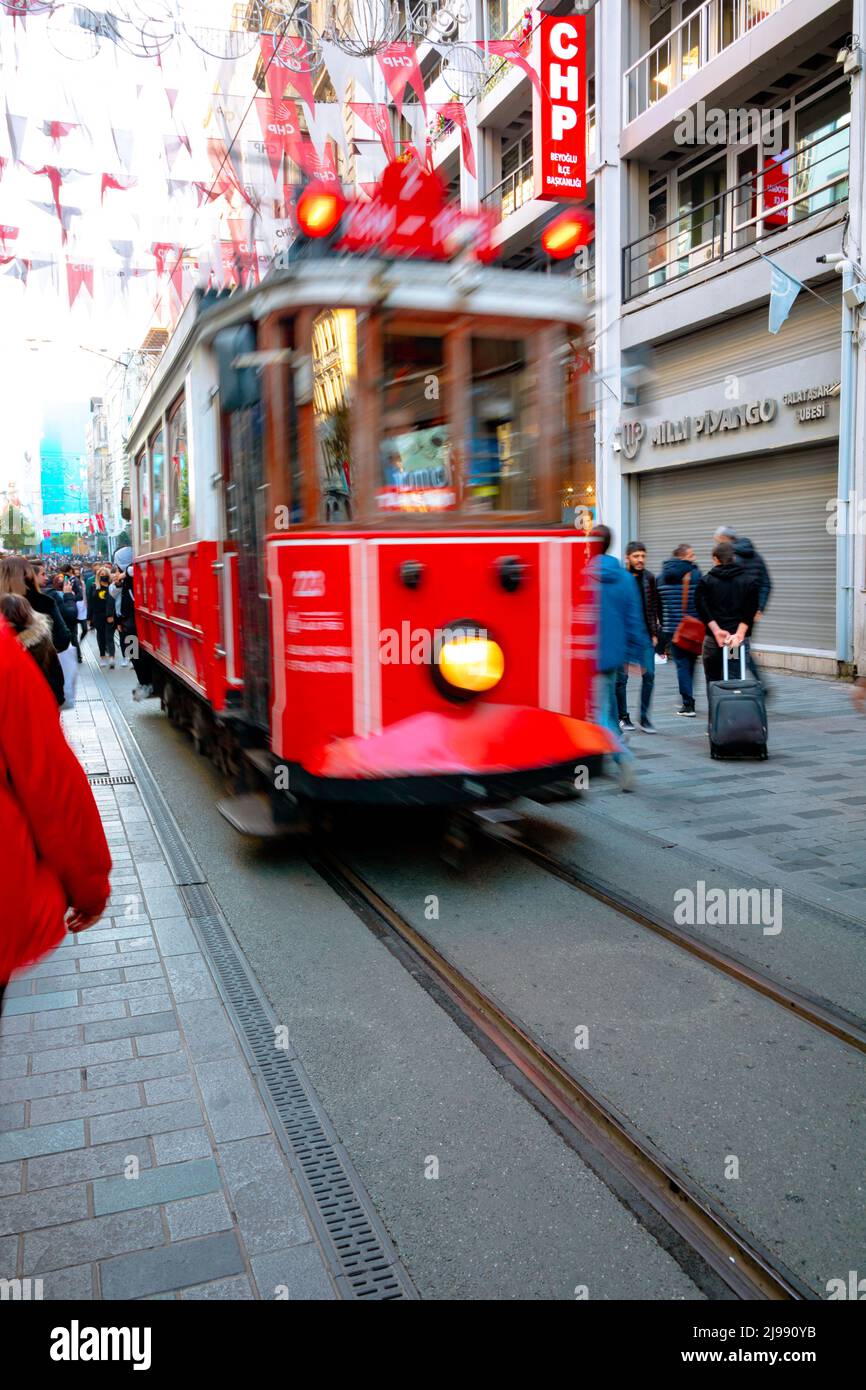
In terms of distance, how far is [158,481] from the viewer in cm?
1023

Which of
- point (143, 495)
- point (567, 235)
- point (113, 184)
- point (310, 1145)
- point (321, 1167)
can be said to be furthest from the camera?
point (113, 184)

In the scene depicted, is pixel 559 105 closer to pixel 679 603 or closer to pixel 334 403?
pixel 679 603

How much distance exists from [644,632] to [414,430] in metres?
3.26

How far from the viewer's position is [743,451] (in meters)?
15.7

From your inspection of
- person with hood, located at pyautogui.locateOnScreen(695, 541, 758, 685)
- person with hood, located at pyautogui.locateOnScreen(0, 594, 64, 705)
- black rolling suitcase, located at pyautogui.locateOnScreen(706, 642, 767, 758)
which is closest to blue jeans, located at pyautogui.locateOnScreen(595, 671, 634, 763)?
black rolling suitcase, located at pyautogui.locateOnScreen(706, 642, 767, 758)

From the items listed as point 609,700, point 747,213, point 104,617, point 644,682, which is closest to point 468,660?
point 609,700

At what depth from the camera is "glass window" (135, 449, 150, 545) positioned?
11438 millimetres

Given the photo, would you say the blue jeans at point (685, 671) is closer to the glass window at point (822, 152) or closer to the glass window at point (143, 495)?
the glass window at point (143, 495)

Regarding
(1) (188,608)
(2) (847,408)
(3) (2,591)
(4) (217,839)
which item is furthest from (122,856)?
(2) (847,408)

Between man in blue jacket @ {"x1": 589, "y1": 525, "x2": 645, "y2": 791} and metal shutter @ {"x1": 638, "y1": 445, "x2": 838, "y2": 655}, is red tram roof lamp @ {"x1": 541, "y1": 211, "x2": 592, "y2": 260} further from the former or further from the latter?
metal shutter @ {"x1": 638, "y1": 445, "x2": 838, "y2": 655}

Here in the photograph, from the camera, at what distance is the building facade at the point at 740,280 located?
13781mm

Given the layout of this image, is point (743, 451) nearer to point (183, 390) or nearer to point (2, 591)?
point (183, 390)

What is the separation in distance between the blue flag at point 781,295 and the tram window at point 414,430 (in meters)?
9.54
